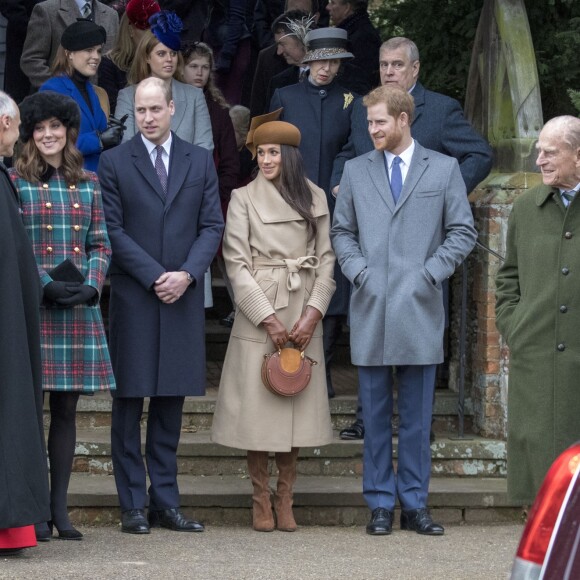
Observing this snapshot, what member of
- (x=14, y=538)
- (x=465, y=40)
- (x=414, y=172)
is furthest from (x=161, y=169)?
(x=465, y=40)

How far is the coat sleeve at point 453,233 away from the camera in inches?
299

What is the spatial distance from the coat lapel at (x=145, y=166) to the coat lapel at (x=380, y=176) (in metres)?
1.07

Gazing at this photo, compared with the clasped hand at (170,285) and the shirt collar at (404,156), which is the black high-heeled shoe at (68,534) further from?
the shirt collar at (404,156)

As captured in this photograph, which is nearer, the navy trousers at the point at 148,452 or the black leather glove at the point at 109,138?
the navy trousers at the point at 148,452

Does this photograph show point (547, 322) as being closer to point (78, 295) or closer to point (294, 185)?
point (294, 185)

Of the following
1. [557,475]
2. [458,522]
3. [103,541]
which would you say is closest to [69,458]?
[103,541]

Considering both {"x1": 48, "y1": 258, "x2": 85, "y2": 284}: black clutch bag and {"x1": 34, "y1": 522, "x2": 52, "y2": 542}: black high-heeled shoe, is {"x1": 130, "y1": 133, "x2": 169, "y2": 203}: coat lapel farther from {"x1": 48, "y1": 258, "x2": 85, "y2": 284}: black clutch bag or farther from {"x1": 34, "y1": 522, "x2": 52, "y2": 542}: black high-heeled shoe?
{"x1": 34, "y1": 522, "x2": 52, "y2": 542}: black high-heeled shoe

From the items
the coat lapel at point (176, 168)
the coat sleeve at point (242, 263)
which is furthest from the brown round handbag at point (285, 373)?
the coat lapel at point (176, 168)

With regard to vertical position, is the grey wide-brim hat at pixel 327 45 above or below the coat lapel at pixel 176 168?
above

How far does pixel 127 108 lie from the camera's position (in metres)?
8.69

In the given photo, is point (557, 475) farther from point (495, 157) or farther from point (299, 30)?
point (299, 30)

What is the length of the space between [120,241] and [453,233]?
167cm

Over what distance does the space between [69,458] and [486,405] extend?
272 centimetres

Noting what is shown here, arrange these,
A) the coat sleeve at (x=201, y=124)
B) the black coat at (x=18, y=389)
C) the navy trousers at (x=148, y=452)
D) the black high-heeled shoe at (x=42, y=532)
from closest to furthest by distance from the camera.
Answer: the black coat at (x=18, y=389), the black high-heeled shoe at (x=42, y=532), the navy trousers at (x=148, y=452), the coat sleeve at (x=201, y=124)
